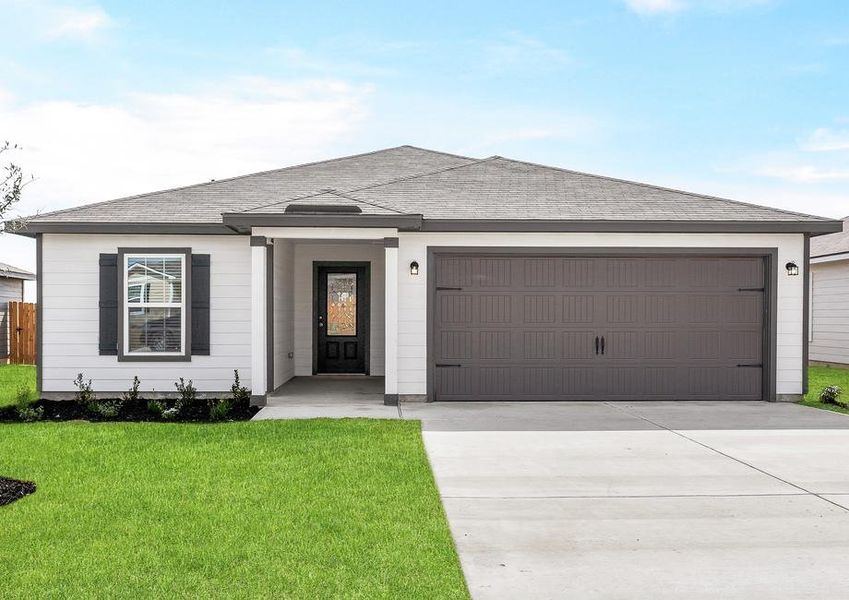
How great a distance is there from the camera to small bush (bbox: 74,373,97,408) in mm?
10188

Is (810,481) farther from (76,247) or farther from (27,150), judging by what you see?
(76,247)

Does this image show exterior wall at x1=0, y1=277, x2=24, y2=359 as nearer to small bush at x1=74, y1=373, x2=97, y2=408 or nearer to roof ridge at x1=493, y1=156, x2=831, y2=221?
small bush at x1=74, y1=373, x2=97, y2=408

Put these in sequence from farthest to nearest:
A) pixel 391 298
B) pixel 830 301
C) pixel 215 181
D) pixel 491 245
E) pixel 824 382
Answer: pixel 830 301 < pixel 824 382 < pixel 215 181 < pixel 491 245 < pixel 391 298

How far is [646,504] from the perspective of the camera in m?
5.56

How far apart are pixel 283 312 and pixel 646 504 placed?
8452mm

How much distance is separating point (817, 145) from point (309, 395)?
65.8 feet

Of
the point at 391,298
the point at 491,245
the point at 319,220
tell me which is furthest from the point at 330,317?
the point at 491,245

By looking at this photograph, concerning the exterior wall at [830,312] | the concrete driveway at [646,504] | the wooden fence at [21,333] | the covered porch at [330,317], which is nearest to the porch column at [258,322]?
the covered porch at [330,317]

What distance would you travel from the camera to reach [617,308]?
11117mm

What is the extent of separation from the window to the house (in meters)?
0.02

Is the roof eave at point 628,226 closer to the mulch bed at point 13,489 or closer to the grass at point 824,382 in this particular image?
the grass at point 824,382

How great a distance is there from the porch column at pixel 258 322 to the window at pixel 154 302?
144 centimetres

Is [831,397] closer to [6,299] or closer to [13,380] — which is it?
[13,380]

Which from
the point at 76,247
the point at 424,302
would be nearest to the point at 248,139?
the point at 76,247
